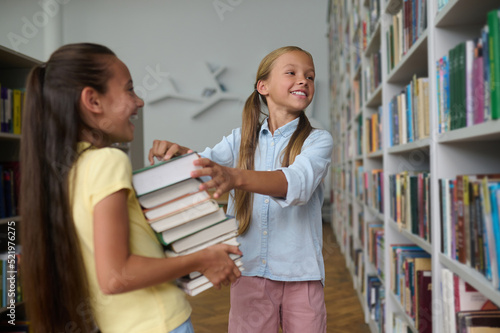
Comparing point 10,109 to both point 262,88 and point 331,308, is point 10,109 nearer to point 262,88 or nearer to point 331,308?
point 262,88

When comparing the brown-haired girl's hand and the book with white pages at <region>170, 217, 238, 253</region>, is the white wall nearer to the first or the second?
the brown-haired girl's hand

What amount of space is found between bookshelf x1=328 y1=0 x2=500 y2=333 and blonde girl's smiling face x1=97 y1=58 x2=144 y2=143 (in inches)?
27.0

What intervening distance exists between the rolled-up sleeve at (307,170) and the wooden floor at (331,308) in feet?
5.40

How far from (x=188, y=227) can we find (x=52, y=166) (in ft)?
0.83

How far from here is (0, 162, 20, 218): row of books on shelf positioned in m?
2.18

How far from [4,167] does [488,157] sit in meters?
2.24

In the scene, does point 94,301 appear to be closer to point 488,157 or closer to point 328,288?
point 488,157

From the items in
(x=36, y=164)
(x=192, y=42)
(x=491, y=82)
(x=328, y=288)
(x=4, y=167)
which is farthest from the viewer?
(x=192, y=42)

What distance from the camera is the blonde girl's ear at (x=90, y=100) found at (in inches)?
28.5

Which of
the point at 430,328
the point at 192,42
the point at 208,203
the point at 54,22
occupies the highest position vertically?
the point at 54,22

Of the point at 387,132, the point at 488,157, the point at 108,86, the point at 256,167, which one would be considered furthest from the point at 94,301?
the point at 387,132

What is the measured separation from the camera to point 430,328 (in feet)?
4.79

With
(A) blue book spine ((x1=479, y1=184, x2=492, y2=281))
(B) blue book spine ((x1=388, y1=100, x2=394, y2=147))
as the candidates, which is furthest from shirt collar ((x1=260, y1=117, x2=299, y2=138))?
(B) blue book spine ((x1=388, y1=100, x2=394, y2=147))

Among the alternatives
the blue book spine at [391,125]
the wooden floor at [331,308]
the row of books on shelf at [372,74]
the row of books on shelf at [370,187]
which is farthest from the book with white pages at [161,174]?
the wooden floor at [331,308]
